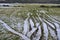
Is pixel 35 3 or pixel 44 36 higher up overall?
pixel 35 3

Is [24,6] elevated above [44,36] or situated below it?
above

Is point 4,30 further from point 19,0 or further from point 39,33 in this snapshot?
point 19,0

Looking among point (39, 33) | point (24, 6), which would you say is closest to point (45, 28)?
point (39, 33)

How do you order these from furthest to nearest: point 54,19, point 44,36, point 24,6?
point 24,6, point 54,19, point 44,36

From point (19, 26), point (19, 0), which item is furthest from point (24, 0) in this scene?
point (19, 26)

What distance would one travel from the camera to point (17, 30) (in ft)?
2.79

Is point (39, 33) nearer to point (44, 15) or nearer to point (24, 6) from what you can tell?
point (44, 15)

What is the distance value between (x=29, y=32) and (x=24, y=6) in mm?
287

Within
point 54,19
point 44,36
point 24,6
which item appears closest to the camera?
point 44,36

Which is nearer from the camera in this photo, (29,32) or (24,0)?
(29,32)

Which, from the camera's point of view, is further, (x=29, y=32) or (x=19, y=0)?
(x=19, y=0)

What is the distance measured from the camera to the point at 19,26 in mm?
871

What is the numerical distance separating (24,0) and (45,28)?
0.36 meters

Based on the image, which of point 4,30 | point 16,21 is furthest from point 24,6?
point 4,30
